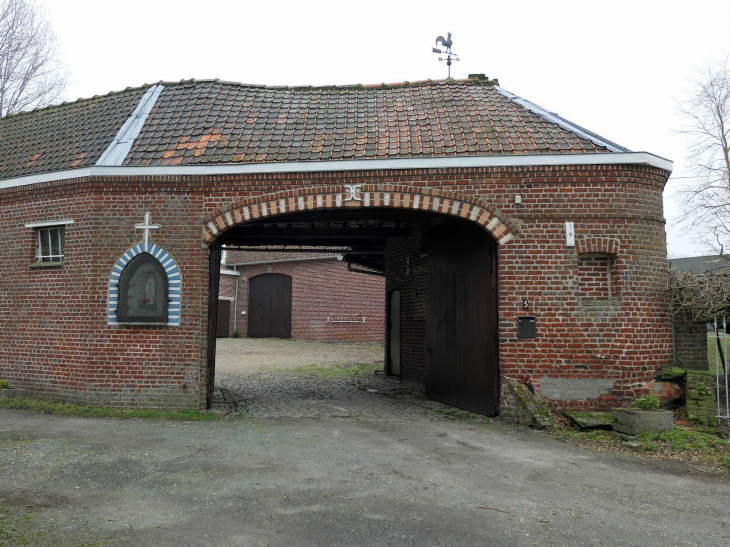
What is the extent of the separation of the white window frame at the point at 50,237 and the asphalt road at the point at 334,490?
3116 millimetres

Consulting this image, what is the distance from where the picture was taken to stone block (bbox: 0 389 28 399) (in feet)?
32.4

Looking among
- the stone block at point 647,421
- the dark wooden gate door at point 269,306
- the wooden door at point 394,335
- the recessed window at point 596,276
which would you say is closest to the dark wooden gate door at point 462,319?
the recessed window at point 596,276

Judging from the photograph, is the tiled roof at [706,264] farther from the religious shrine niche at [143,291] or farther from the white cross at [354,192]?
the religious shrine niche at [143,291]

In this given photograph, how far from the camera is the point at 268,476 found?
5941 mm

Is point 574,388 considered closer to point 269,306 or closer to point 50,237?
point 50,237

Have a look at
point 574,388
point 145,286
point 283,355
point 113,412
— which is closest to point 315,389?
point 113,412

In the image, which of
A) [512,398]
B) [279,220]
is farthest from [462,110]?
[512,398]

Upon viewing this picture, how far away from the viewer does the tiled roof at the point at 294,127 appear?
945cm

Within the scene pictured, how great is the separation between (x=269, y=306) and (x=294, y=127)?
1845 centimetres

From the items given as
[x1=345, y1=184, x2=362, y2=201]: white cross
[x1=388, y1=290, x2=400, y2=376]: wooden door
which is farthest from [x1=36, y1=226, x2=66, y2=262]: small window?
[x1=388, y1=290, x2=400, y2=376]: wooden door

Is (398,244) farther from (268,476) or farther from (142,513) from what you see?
(142,513)

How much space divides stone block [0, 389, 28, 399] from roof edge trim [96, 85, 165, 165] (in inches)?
165

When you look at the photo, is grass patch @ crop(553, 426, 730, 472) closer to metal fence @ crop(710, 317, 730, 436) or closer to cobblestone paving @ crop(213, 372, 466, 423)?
metal fence @ crop(710, 317, 730, 436)

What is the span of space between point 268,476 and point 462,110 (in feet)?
24.5
